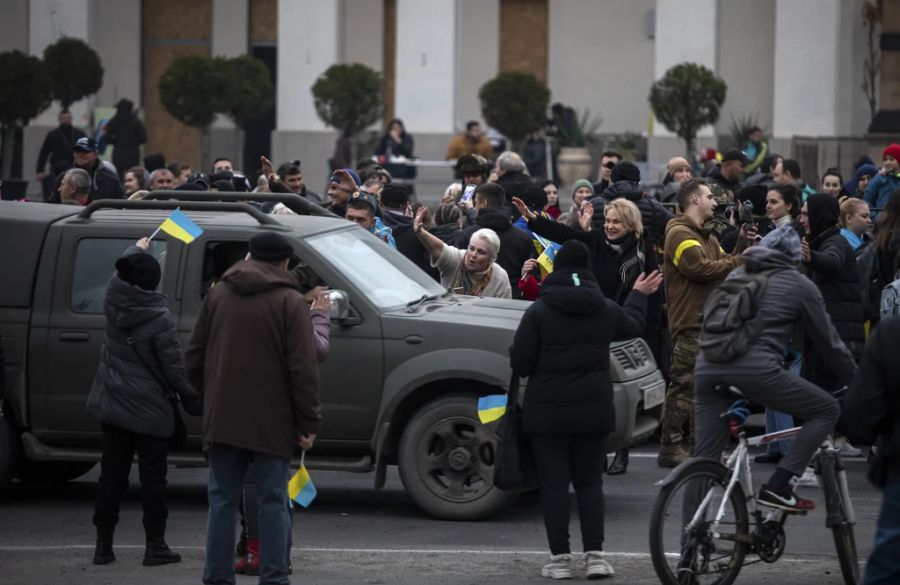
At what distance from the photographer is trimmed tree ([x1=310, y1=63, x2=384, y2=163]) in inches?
1185

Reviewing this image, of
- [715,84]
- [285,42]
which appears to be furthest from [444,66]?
[715,84]

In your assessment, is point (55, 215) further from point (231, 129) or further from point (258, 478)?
point (231, 129)

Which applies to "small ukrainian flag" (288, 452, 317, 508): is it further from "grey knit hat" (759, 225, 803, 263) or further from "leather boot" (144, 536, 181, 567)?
"grey knit hat" (759, 225, 803, 263)

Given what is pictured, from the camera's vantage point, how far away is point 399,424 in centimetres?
1019

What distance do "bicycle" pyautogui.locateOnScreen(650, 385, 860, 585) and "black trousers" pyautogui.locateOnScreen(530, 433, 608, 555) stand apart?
493mm

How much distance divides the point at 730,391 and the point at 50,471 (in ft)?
17.0

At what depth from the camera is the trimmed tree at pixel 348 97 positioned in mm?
30094

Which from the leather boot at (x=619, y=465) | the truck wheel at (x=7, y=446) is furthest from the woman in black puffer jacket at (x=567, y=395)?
the truck wheel at (x=7, y=446)

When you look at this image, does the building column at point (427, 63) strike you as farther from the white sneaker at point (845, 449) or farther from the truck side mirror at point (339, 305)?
the truck side mirror at point (339, 305)

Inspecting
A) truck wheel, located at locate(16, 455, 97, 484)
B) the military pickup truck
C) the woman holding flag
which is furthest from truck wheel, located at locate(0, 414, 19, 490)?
the woman holding flag

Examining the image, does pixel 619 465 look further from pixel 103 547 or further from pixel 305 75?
pixel 305 75

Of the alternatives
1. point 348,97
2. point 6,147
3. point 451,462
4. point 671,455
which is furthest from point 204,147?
point 451,462

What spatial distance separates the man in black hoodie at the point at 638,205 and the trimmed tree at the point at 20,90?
1741 cm

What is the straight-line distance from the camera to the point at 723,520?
26.7ft
